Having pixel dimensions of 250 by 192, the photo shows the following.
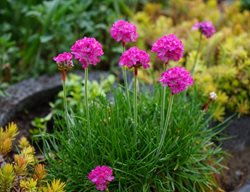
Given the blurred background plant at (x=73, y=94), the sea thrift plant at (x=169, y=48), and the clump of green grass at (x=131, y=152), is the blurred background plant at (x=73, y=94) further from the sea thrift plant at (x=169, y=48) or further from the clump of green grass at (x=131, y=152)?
the sea thrift plant at (x=169, y=48)

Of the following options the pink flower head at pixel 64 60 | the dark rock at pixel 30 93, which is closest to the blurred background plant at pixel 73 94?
the dark rock at pixel 30 93

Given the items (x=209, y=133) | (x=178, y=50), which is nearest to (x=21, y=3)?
(x=209, y=133)

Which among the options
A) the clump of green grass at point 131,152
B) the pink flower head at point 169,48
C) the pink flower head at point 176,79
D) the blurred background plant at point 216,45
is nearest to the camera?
the pink flower head at point 176,79

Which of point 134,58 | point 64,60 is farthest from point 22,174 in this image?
point 134,58

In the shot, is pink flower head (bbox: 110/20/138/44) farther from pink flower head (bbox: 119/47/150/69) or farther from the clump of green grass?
the clump of green grass

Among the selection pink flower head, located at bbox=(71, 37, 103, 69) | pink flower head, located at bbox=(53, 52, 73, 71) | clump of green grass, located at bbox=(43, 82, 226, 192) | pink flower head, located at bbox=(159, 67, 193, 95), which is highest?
pink flower head, located at bbox=(71, 37, 103, 69)

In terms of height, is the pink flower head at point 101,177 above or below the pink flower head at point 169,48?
below

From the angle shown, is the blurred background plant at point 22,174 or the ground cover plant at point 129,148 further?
the ground cover plant at point 129,148

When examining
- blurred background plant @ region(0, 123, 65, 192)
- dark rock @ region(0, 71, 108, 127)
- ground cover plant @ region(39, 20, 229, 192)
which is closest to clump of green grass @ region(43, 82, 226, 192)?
ground cover plant @ region(39, 20, 229, 192)

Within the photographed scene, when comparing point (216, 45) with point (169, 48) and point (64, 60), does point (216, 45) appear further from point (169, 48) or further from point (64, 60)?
point (64, 60)
